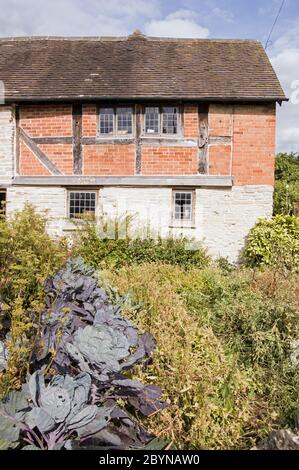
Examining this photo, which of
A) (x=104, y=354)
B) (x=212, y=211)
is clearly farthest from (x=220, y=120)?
(x=104, y=354)

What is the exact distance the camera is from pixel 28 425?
2.09m

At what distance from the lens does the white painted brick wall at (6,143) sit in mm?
11016

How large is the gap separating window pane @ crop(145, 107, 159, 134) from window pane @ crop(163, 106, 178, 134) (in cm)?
23

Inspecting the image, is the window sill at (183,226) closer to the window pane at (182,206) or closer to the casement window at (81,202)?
the window pane at (182,206)

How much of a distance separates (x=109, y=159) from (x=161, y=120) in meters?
1.89

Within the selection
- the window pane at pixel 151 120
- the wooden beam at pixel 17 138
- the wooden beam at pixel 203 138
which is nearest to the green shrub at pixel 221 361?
the wooden beam at pixel 203 138

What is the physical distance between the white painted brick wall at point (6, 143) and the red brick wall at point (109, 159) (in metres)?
2.25

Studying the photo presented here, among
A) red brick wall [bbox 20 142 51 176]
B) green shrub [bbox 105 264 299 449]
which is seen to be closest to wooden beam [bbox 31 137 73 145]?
red brick wall [bbox 20 142 51 176]

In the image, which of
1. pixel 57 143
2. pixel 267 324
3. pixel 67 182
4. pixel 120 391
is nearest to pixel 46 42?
pixel 57 143

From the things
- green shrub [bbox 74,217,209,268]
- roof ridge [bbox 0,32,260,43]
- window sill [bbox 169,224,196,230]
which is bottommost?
green shrub [bbox 74,217,209,268]

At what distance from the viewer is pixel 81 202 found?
439 inches

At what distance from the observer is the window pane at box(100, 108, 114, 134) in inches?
428

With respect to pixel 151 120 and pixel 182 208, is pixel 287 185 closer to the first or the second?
pixel 182 208

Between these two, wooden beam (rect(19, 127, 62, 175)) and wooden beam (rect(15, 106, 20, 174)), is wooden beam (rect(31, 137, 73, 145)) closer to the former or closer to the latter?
wooden beam (rect(19, 127, 62, 175))
